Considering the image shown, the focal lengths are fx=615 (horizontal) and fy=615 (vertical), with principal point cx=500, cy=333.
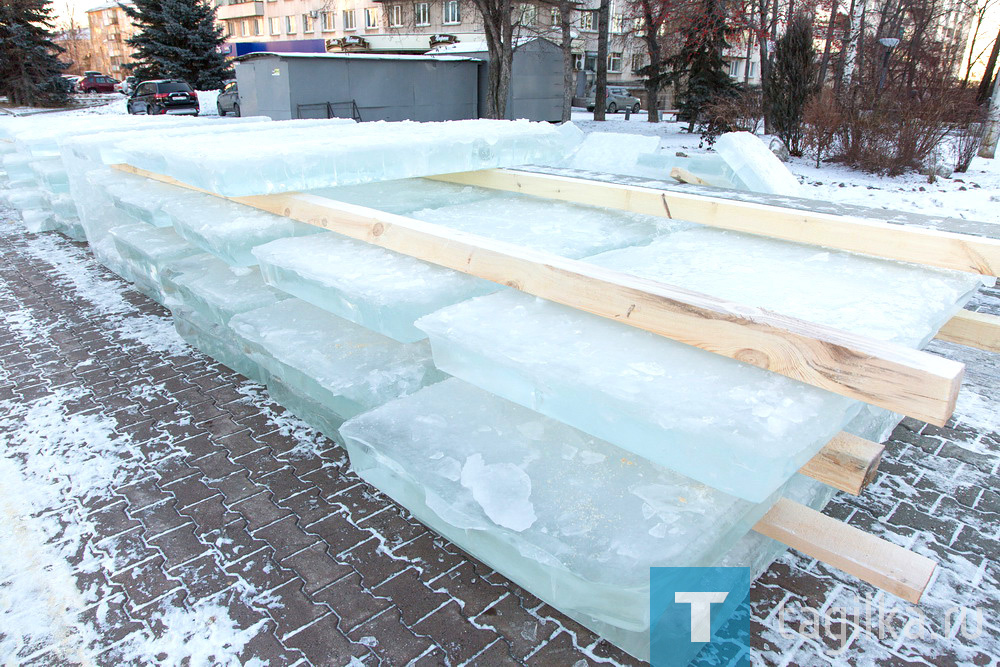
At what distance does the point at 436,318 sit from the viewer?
2430mm

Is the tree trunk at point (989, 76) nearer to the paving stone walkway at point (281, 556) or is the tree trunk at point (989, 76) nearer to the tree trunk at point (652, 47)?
A: the tree trunk at point (652, 47)

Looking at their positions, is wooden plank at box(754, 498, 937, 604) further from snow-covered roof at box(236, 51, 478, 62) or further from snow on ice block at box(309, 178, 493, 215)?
snow-covered roof at box(236, 51, 478, 62)

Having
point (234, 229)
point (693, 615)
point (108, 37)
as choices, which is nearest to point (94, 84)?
point (108, 37)

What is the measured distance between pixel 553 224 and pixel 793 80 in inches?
389

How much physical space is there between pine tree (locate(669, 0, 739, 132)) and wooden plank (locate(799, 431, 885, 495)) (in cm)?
1510

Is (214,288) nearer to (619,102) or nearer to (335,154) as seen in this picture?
(335,154)

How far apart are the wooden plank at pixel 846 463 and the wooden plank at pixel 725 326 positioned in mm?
343

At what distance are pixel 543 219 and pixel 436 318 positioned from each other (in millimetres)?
1786

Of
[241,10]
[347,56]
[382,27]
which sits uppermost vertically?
[241,10]

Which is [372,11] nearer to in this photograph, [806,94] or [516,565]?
[806,94]

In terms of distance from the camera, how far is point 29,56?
1114 inches

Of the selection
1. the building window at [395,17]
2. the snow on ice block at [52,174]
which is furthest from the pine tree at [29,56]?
the snow on ice block at [52,174]

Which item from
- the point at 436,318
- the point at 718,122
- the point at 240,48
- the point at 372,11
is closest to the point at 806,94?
the point at 718,122

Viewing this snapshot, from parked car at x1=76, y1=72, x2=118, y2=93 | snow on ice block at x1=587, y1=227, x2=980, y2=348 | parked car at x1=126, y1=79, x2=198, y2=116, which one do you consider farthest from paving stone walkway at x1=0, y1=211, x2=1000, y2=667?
parked car at x1=76, y1=72, x2=118, y2=93
